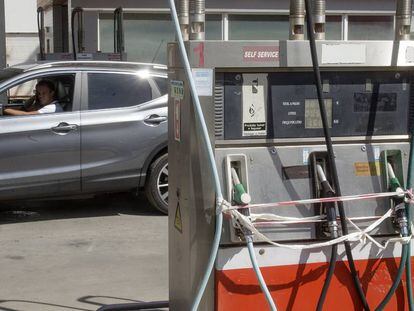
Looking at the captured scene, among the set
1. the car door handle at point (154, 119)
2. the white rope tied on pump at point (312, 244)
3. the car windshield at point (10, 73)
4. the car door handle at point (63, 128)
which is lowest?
the car door handle at point (63, 128)

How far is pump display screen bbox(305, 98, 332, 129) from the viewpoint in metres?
3.41

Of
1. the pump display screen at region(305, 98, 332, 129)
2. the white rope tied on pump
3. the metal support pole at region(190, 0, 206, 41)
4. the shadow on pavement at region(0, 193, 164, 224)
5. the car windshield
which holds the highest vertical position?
the metal support pole at region(190, 0, 206, 41)

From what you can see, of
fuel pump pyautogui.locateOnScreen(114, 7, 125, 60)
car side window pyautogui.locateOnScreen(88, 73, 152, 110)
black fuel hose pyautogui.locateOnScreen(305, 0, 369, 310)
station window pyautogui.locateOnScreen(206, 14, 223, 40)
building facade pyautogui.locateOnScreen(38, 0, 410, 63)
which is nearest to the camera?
black fuel hose pyautogui.locateOnScreen(305, 0, 369, 310)

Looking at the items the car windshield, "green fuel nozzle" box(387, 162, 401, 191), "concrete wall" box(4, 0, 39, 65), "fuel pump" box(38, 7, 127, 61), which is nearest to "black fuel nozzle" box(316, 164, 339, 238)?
"green fuel nozzle" box(387, 162, 401, 191)

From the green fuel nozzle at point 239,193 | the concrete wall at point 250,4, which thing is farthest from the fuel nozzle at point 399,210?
the concrete wall at point 250,4

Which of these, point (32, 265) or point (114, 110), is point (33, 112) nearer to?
point (114, 110)

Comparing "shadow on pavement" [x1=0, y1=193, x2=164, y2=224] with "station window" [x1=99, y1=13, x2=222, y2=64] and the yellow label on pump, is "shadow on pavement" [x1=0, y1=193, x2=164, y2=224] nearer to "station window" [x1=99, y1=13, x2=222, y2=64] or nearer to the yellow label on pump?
the yellow label on pump

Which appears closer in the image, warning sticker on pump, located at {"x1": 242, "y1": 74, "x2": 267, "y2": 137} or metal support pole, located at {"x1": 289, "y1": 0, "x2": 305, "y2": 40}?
warning sticker on pump, located at {"x1": 242, "y1": 74, "x2": 267, "y2": 137}

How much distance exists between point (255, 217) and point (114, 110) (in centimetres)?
523

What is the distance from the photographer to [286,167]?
3369 mm

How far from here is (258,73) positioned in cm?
328

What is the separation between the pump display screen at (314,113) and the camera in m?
3.41

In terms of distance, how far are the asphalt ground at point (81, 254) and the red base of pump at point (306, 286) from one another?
2.33 m

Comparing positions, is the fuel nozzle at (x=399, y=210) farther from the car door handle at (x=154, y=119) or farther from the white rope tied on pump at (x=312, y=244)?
the car door handle at (x=154, y=119)
